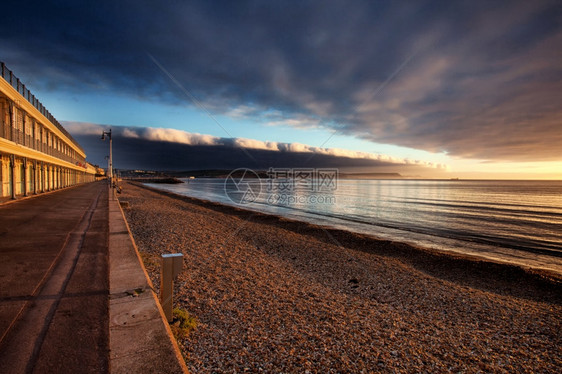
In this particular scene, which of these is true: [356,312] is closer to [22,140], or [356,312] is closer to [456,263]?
[456,263]

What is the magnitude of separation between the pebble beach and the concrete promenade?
656 millimetres

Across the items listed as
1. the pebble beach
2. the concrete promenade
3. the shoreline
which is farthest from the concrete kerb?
the shoreline

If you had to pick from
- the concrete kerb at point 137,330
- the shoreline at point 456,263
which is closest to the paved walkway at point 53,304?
the concrete kerb at point 137,330

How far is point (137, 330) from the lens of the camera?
3.54 meters

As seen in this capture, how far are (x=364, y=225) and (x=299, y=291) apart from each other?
51.3 ft

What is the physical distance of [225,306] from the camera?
209 inches

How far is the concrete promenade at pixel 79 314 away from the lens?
2969 millimetres

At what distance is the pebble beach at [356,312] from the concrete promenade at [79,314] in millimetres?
656

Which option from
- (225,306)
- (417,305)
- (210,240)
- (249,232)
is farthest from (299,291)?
(249,232)

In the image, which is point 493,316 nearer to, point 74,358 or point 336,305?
point 336,305

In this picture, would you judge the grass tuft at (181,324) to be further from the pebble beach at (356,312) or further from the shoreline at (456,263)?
the shoreline at (456,263)

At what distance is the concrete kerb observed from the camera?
294cm

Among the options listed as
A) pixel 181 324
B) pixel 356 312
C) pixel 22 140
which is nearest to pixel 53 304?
pixel 181 324

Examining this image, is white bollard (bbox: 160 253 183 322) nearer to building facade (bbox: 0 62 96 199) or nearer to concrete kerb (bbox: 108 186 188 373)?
concrete kerb (bbox: 108 186 188 373)
